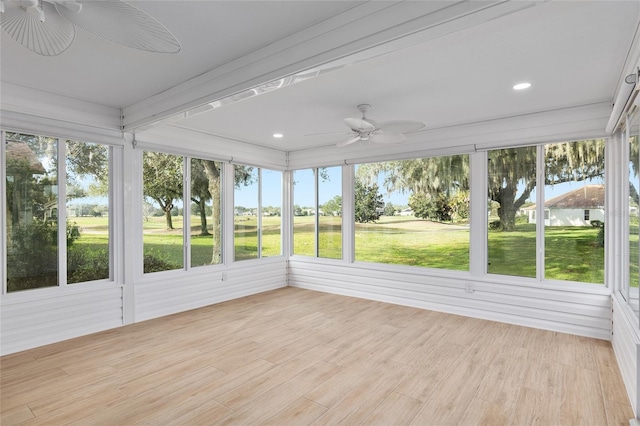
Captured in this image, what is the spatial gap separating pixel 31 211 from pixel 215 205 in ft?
7.59

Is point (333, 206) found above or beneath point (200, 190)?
beneath

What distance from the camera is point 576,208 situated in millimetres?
4102

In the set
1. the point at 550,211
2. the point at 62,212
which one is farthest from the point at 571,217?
the point at 62,212

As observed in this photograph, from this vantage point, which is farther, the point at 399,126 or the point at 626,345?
the point at 399,126

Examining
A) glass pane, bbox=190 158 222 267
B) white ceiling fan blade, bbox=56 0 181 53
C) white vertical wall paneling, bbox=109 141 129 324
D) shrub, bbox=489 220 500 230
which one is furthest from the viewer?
glass pane, bbox=190 158 222 267

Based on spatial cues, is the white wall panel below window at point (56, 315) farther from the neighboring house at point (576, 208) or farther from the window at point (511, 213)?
the neighboring house at point (576, 208)

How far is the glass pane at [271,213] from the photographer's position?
20.7ft

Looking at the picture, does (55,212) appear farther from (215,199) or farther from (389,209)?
(389,209)

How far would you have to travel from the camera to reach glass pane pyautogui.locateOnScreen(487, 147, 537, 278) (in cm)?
437

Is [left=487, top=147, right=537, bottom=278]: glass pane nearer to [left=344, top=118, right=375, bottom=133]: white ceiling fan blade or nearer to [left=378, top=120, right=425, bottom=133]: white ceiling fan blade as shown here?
[left=378, top=120, right=425, bottom=133]: white ceiling fan blade

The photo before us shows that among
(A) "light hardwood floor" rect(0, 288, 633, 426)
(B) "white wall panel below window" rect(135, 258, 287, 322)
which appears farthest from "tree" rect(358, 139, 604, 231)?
(B) "white wall panel below window" rect(135, 258, 287, 322)

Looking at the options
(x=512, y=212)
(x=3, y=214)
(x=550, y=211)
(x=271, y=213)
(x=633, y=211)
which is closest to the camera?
(x=633, y=211)

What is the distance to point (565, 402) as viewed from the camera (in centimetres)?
251

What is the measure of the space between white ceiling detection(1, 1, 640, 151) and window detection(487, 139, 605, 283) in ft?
2.01
